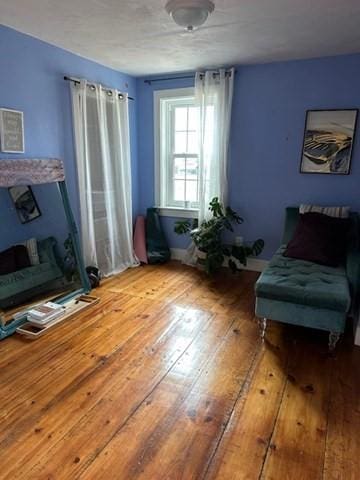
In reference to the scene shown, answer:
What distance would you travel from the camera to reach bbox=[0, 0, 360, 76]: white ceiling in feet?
6.97

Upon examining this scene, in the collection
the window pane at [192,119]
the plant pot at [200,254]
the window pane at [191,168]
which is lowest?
the plant pot at [200,254]

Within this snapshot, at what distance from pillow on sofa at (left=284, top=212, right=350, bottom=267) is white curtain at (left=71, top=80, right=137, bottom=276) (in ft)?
6.33

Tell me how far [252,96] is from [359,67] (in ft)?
3.35

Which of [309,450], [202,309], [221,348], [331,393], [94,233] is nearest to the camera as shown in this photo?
[309,450]

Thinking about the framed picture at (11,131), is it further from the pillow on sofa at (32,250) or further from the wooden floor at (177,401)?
the wooden floor at (177,401)

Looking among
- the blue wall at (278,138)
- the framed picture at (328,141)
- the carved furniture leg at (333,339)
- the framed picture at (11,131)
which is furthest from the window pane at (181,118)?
the carved furniture leg at (333,339)

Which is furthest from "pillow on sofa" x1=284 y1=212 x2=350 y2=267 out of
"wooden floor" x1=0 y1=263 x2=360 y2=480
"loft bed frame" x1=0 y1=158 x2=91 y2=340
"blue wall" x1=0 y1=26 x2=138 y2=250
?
"blue wall" x1=0 y1=26 x2=138 y2=250

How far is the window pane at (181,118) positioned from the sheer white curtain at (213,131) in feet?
1.22

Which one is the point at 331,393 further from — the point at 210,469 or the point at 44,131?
the point at 44,131

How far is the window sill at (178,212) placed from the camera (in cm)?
418

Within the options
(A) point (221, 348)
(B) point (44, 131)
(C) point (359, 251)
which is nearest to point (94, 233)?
(B) point (44, 131)

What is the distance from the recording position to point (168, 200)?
4395 millimetres

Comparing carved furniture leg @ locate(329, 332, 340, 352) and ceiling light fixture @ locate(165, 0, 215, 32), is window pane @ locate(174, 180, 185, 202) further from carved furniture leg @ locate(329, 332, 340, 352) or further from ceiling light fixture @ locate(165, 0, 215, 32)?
carved furniture leg @ locate(329, 332, 340, 352)

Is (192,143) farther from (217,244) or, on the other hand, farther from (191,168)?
(217,244)
